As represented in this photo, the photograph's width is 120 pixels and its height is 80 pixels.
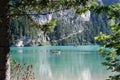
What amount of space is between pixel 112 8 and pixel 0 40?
7.93ft

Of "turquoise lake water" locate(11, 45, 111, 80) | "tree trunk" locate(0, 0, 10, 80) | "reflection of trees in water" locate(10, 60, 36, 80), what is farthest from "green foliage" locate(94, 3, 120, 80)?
"turquoise lake water" locate(11, 45, 111, 80)

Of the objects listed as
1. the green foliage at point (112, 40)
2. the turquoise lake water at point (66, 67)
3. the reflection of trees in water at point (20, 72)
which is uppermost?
the green foliage at point (112, 40)

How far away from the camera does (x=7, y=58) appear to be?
21.1 ft

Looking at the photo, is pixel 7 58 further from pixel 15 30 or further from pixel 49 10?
pixel 15 30

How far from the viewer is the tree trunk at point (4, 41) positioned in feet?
20.9

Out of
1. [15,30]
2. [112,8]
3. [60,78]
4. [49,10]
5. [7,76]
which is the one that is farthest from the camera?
[15,30]

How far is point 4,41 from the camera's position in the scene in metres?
6.46

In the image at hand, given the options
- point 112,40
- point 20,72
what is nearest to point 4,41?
point 112,40

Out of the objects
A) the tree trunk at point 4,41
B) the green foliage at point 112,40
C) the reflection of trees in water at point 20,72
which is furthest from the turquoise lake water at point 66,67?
the tree trunk at point 4,41

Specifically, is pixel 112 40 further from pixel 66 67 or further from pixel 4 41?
pixel 66 67

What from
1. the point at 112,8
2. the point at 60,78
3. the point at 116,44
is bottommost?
the point at 60,78

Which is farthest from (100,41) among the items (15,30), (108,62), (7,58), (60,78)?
(15,30)

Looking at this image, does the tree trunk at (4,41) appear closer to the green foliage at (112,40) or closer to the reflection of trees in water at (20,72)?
the green foliage at (112,40)

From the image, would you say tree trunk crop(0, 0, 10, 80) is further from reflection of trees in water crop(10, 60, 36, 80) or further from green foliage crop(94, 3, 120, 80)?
reflection of trees in water crop(10, 60, 36, 80)
